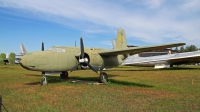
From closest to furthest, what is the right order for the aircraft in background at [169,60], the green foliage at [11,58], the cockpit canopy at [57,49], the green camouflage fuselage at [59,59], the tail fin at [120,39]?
the green camouflage fuselage at [59,59] < the cockpit canopy at [57,49] < the tail fin at [120,39] < the aircraft in background at [169,60] < the green foliage at [11,58]

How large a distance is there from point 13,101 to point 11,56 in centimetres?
6596

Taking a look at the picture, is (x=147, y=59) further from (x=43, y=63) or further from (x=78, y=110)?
(x=78, y=110)

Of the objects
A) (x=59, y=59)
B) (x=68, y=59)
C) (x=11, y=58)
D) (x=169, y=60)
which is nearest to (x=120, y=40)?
(x=68, y=59)

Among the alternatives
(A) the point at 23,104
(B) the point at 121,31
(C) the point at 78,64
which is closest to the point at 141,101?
(A) the point at 23,104

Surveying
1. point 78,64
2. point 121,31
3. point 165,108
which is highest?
point 121,31

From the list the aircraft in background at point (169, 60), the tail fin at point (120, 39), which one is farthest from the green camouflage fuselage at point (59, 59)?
the aircraft in background at point (169, 60)

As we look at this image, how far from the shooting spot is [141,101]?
9188 millimetres

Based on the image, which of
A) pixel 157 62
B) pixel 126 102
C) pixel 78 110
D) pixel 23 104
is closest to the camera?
pixel 78 110

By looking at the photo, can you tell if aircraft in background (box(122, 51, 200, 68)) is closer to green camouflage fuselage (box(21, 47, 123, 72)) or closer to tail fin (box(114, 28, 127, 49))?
tail fin (box(114, 28, 127, 49))

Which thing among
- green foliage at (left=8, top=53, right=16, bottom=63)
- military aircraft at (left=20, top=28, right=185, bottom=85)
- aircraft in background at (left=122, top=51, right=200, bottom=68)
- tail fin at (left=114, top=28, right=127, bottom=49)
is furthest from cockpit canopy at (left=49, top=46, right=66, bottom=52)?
green foliage at (left=8, top=53, right=16, bottom=63)

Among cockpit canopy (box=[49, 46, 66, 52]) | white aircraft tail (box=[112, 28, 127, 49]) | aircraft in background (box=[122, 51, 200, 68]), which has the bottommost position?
Result: aircraft in background (box=[122, 51, 200, 68])

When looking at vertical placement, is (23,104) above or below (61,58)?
below

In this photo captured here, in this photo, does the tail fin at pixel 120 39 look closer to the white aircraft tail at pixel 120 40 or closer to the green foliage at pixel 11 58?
the white aircraft tail at pixel 120 40

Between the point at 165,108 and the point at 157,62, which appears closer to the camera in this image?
the point at 165,108
